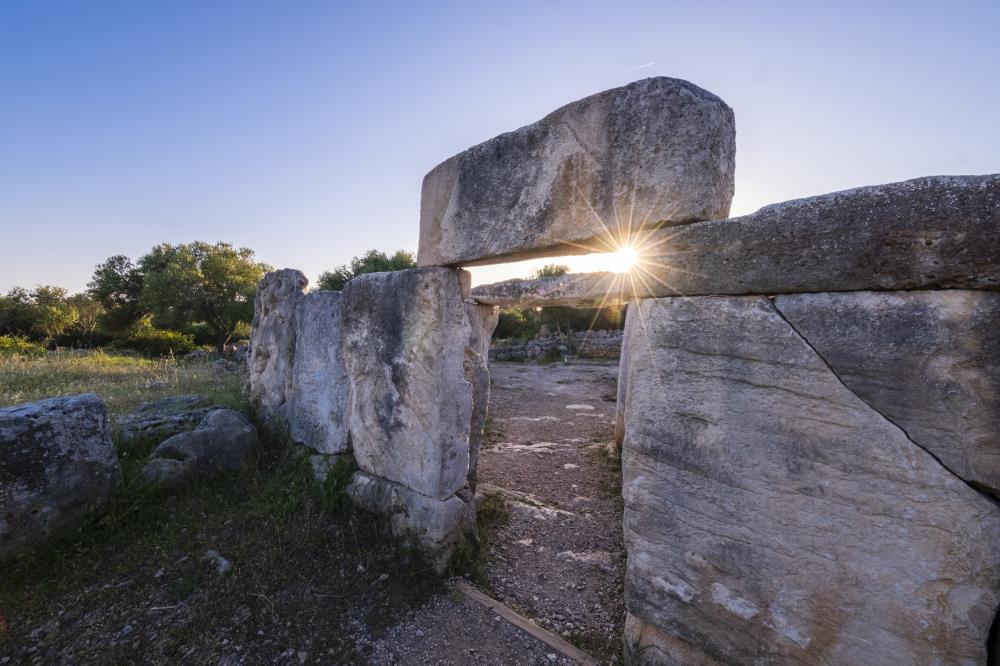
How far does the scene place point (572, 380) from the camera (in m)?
11.8

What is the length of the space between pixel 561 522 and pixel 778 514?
2538mm

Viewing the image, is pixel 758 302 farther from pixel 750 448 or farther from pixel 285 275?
pixel 285 275

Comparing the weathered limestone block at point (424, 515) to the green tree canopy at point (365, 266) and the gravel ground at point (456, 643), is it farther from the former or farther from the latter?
the green tree canopy at point (365, 266)

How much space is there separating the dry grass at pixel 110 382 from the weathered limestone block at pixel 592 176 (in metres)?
4.07

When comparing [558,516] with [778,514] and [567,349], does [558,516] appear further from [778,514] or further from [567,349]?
[567,349]

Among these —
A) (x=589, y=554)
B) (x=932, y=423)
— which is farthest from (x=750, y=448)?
(x=589, y=554)

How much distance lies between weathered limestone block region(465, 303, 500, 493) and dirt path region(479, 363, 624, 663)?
77 cm

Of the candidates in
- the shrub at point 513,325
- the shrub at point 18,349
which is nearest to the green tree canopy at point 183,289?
the shrub at point 18,349

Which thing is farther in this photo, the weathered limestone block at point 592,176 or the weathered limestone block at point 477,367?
the weathered limestone block at point 477,367

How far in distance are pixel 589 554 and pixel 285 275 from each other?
14.3 feet

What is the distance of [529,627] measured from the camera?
2.57 metres

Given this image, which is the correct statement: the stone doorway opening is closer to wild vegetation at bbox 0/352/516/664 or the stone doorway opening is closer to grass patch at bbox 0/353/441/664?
wild vegetation at bbox 0/352/516/664

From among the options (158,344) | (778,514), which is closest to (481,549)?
(778,514)

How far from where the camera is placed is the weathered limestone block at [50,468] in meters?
2.67
